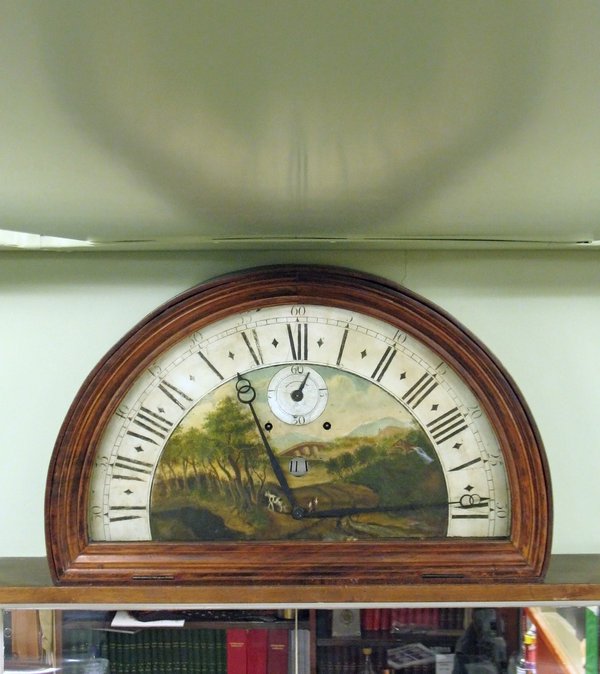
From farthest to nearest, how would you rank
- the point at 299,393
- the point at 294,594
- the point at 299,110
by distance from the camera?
the point at 299,393
the point at 294,594
the point at 299,110

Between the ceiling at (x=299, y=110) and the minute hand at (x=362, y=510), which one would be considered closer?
the ceiling at (x=299, y=110)

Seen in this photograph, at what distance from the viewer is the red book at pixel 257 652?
4.30 feet

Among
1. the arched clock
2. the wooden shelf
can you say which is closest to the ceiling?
the arched clock

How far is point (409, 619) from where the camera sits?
1.30 m

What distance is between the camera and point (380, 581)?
1.29m

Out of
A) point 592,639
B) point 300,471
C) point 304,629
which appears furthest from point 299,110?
point 592,639

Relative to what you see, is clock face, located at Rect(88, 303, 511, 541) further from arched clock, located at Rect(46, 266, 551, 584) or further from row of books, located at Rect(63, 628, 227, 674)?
row of books, located at Rect(63, 628, 227, 674)

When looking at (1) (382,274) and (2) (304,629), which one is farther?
(1) (382,274)

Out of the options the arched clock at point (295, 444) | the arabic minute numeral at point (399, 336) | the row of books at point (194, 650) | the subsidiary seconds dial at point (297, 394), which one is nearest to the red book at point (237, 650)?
the row of books at point (194, 650)

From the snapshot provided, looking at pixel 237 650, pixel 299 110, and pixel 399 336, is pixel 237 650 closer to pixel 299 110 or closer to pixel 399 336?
pixel 399 336

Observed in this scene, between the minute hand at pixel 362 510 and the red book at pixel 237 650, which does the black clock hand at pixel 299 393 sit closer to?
the minute hand at pixel 362 510

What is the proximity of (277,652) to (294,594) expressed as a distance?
0.13 meters

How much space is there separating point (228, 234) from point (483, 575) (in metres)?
0.75

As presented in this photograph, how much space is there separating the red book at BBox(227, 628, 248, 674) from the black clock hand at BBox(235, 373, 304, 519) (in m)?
0.24
